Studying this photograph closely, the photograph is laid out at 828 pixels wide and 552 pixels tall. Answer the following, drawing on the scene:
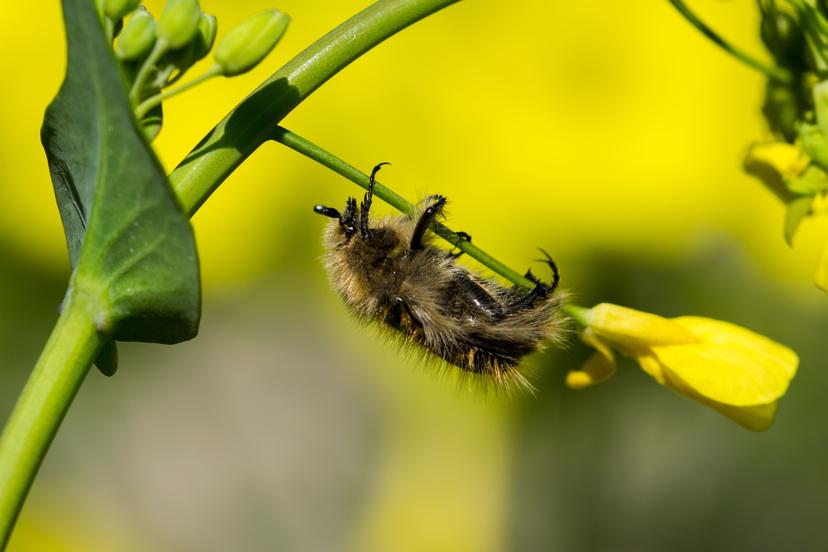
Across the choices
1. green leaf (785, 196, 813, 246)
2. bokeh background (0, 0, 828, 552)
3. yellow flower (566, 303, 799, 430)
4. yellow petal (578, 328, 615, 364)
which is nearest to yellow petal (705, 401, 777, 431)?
yellow flower (566, 303, 799, 430)

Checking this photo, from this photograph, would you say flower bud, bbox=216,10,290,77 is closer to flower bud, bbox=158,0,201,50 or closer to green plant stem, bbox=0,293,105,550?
flower bud, bbox=158,0,201,50

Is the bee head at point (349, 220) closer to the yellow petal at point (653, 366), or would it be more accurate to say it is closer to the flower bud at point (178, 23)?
the flower bud at point (178, 23)

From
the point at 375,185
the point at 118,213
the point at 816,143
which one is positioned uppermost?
the point at 816,143

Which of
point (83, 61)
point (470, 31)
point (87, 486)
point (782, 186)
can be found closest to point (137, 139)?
point (83, 61)

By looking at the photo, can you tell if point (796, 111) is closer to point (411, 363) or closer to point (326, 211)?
point (326, 211)

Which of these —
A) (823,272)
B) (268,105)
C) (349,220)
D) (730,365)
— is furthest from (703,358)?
(268,105)

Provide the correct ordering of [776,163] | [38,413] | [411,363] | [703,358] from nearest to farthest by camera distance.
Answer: [38,413]
[703,358]
[776,163]
[411,363]

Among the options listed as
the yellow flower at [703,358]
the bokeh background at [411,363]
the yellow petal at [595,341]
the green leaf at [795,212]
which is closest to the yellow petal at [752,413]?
the yellow flower at [703,358]

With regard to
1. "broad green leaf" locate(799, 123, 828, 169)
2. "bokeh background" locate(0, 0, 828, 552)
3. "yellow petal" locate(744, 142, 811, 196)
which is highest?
"broad green leaf" locate(799, 123, 828, 169)
